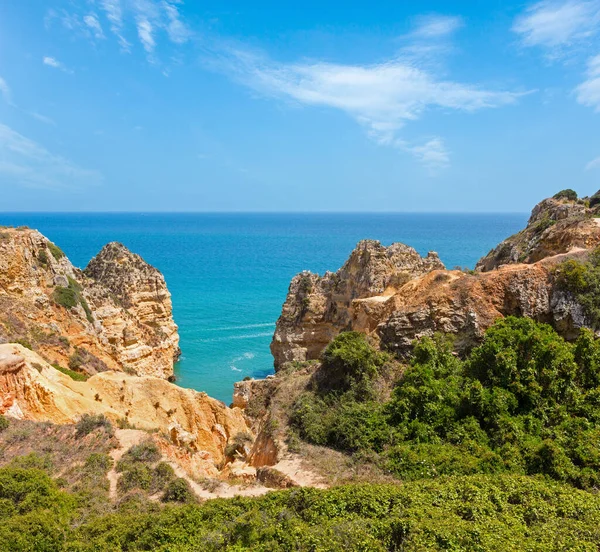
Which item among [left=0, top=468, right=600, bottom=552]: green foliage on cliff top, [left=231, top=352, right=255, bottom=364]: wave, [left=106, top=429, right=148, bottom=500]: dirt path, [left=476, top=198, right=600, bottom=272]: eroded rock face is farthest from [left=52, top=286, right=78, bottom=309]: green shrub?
[left=476, top=198, right=600, bottom=272]: eroded rock face

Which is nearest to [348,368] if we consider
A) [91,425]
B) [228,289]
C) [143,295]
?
[91,425]

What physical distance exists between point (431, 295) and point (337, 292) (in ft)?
48.3

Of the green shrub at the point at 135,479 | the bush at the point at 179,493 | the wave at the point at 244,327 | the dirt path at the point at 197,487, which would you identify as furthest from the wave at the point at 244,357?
the bush at the point at 179,493

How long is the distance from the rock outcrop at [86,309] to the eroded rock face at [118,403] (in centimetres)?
532

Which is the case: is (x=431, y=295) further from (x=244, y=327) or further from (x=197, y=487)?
(x=244, y=327)

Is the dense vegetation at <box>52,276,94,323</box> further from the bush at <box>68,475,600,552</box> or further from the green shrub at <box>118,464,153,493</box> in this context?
the bush at <box>68,475,600,552</box>

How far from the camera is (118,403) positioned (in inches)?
824

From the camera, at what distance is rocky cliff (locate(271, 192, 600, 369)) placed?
22516mm

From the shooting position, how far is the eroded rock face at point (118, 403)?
17.8 m

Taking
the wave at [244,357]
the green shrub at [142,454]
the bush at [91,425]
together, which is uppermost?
the bush at [91,425]

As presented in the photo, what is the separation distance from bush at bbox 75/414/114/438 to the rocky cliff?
43.3ft

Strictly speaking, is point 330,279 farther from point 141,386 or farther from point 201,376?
point 141,386

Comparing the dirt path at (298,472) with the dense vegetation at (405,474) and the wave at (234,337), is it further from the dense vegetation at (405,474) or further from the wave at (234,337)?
the wave at (234,337)

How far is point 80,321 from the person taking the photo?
3080cm
